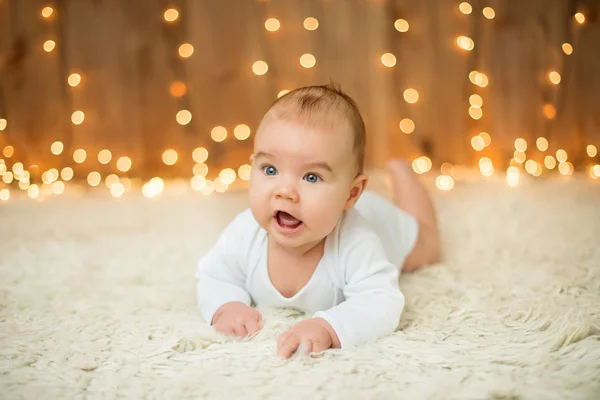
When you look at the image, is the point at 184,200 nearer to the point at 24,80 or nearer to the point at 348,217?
the point at 24,80

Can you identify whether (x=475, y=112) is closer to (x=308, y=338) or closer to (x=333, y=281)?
(x=333, y=281)

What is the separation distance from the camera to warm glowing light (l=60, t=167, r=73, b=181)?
2160mm

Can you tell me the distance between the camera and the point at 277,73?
7.20ft

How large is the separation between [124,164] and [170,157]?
0.58 ft

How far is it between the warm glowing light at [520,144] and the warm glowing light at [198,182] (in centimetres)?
124

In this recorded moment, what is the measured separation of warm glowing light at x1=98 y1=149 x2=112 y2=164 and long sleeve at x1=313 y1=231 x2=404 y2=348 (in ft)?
5.00

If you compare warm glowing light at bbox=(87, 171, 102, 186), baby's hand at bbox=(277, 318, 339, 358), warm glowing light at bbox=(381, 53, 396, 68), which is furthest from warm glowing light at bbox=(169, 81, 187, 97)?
baby's hand at bbox=(277, 318, 339, 358)

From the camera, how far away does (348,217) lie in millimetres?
946

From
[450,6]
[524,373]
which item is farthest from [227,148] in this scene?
[524,373]

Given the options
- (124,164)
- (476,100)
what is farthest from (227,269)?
(476,100)

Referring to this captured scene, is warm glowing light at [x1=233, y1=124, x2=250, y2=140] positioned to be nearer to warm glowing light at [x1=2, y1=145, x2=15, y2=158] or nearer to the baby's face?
warm glowing light at [x1=2, y1=145, x2=15, y2=158]

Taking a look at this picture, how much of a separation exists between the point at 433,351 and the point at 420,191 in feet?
1.88

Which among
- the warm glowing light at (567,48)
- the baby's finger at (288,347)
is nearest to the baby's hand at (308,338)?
the baby's finger at (288,347)

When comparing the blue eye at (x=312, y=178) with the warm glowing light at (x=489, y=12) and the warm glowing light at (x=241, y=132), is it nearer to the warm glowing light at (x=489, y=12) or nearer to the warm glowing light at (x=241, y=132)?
the warm glowing light at (x=241, y=132)
